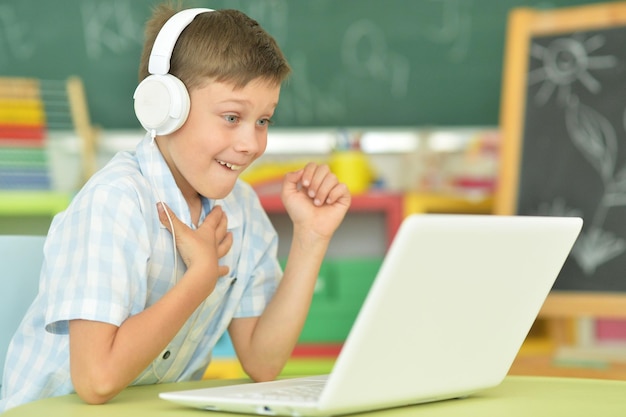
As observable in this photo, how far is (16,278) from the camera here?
1.19m

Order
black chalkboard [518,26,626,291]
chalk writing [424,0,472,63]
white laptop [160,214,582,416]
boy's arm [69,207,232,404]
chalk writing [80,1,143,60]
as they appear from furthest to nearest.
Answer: chalk writing [80,1,143,60], chalk writing [424,0,472,63], black chalkboard [518,26,626,291], boy's arm [69,207,232,404], white laptop [160,214,582,416]

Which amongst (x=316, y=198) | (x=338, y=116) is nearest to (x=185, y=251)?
(x=316, y=198)

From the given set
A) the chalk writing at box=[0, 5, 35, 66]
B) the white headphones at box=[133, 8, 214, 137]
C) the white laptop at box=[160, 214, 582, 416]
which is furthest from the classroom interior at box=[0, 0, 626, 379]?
the white laptop at box=[160, 214, 582, 416]

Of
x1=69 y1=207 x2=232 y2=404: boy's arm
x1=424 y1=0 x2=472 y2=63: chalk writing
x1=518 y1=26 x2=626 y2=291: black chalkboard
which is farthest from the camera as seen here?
x1=424 y1=0 x2=472 y2=63: chalk writing

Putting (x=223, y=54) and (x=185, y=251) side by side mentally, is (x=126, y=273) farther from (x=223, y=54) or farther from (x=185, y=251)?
(x=223, y=54)

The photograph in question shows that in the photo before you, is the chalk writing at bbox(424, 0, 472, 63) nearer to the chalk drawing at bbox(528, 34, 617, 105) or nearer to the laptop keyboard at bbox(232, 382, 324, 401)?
the chalk drawing at bbox(528, 34, 617, 105)

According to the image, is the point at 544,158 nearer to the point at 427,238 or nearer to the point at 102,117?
the point at 102,117

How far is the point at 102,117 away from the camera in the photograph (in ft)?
10.2

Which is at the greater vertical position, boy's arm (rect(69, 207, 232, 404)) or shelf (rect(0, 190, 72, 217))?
boy's arm (rect(69, 207, 232, 404))

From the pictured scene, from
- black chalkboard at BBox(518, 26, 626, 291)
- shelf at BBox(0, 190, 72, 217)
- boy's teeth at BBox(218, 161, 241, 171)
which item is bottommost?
shelf at BBox(0, 190, 72, 217)

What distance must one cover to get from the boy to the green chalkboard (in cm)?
172

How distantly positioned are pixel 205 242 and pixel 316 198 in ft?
0.77

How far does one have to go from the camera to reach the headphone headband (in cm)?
113

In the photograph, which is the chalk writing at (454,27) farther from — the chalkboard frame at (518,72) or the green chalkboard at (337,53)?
the chalkboard frame at (518,72)
